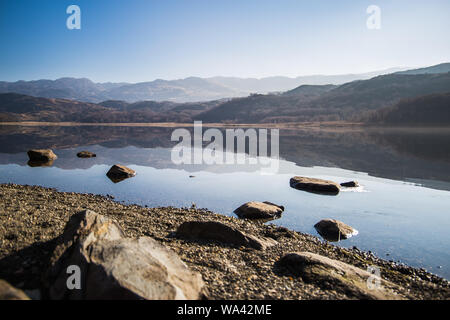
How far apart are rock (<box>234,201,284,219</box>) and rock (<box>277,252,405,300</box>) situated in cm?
621

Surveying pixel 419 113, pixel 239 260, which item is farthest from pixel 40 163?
pixel 419 113

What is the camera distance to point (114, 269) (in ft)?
17.9

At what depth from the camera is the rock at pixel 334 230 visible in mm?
12281

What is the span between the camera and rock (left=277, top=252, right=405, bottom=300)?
6.77 meters

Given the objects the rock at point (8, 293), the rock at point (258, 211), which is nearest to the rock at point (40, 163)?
the rock at point (258, 211)

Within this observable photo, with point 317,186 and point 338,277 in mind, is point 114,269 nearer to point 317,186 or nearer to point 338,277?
point 338,277

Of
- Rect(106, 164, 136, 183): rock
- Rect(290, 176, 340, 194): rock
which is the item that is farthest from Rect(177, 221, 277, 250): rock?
Rect(106, 164, 136, 183): rock

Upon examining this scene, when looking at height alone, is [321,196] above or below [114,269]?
below

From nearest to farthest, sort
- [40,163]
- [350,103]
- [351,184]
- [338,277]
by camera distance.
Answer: [338,277] < [351,184] < [40,163] < [350,103]

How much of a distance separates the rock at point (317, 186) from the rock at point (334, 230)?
770 cm

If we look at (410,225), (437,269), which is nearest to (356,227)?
(410,225)

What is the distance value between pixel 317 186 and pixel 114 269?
1831 cm

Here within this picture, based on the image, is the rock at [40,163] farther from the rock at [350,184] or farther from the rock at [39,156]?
the rock at [350,184]
